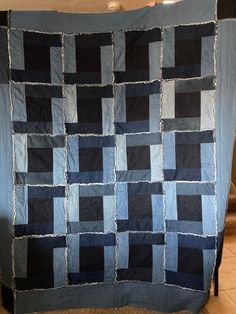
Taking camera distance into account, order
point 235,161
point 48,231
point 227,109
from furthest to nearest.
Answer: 1. point 235,161
2. point 48,231
3. point 227,109

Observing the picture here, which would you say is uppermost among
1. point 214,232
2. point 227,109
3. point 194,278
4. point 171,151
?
point 227,109

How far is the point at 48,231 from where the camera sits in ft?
5.41

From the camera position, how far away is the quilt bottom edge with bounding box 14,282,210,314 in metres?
1.68

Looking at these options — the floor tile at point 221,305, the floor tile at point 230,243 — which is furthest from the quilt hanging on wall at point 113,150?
the floor tile at point 230,243

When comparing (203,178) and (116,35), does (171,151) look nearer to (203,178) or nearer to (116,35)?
(203,178)

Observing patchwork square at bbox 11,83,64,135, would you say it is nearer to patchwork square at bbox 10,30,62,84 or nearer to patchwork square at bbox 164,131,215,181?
patchwork square at bbox 10,30,62,84

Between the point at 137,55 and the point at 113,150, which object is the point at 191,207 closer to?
the point at 113,150

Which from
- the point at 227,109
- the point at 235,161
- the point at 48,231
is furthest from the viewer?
the point at 235,161

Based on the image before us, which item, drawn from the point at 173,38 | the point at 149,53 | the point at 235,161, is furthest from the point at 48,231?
the point at 235,161

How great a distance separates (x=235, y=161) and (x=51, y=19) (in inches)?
86.0

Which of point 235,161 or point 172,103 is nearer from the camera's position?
point 172,103

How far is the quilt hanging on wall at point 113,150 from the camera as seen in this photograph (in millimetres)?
1543

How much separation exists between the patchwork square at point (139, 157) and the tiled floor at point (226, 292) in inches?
31.4

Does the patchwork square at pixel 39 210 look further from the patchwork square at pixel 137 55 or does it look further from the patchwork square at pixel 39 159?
the patchwork square at pixel 137 55
